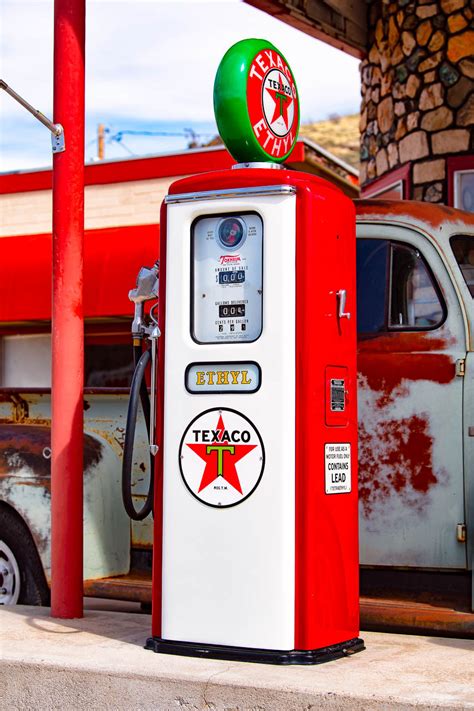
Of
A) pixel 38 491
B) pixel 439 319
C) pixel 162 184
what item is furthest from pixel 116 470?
pixel 162 184

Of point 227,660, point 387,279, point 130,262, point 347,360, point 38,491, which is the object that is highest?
point 130,262

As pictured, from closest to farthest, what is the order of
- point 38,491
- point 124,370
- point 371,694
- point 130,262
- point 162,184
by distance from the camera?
point 371,694, point 38,491, point 130,262, point 162,184, point 124,370

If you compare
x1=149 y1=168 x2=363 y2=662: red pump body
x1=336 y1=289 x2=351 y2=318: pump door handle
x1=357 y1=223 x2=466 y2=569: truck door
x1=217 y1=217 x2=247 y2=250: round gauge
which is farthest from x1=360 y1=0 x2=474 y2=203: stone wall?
x1=217 y1=217 x2=247 y2=250: round gauge

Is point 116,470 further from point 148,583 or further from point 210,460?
point 210,460

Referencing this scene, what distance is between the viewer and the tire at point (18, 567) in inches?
232

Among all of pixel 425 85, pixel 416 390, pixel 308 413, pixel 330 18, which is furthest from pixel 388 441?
pixel 330 18

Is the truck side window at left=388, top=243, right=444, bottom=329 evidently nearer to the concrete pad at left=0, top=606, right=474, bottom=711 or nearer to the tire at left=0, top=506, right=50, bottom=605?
the concrete pad at left=0, top=606, right=474, bottom=711

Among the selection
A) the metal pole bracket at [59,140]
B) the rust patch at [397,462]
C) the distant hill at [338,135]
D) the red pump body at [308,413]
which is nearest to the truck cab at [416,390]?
the rust patch at [397,462]

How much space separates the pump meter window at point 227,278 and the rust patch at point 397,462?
3.12 ft

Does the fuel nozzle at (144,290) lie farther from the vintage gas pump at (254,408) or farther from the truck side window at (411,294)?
the truck side window at (411,294)

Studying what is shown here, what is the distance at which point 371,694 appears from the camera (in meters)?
3.93

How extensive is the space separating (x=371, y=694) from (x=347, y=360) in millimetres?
1434

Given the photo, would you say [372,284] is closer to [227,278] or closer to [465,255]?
[465,255]

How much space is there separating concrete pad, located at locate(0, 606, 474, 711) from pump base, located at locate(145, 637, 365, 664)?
48mm
